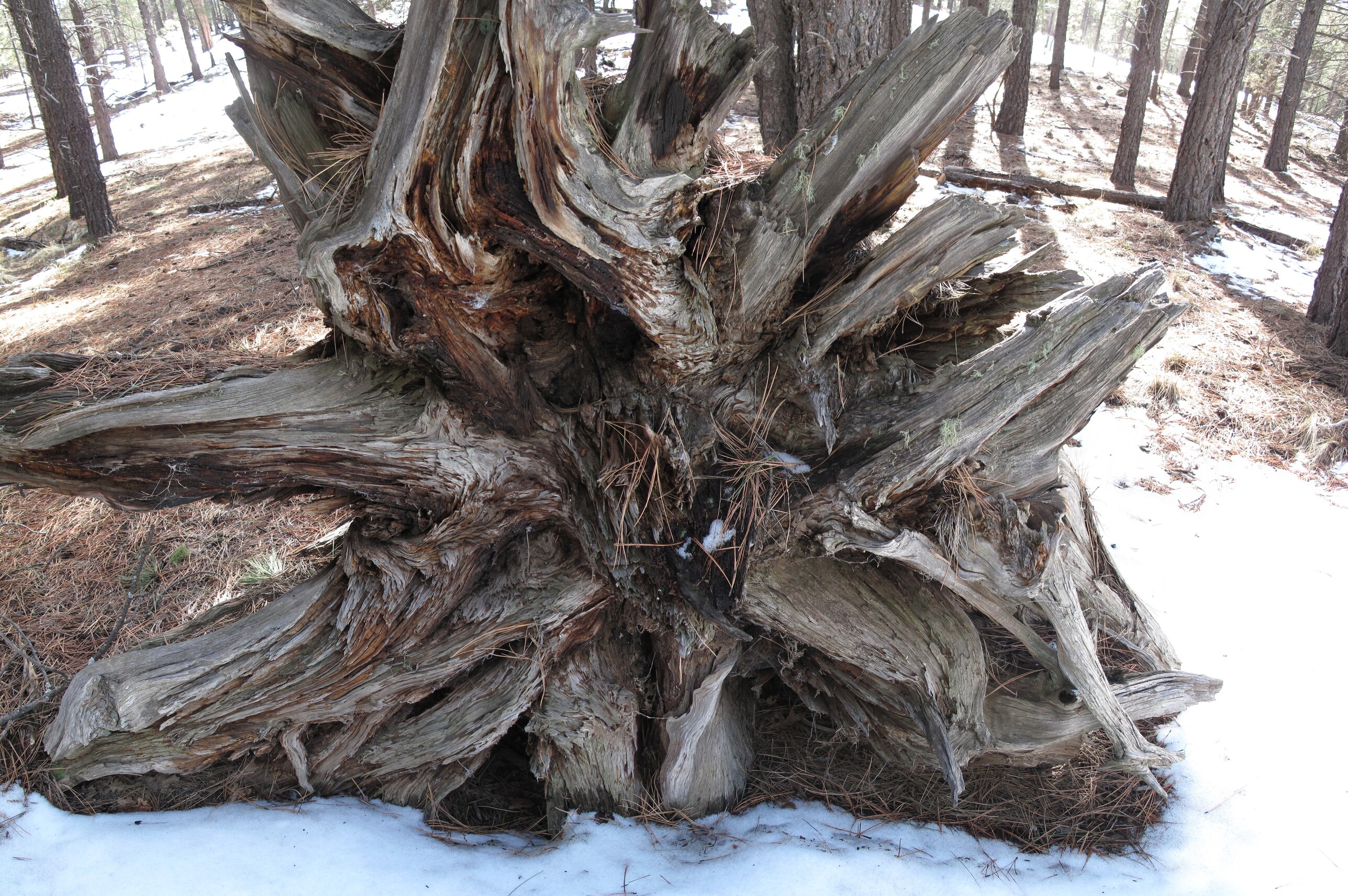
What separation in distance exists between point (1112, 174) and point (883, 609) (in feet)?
41.3

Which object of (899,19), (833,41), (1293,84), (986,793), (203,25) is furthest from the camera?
(203,25)

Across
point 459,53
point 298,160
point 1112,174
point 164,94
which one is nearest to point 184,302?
point 298,160

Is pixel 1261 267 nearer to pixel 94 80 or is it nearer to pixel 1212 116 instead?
pixel 1212 116

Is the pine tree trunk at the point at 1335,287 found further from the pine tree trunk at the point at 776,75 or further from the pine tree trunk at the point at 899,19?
the pine tree trunk at the point at 776,75

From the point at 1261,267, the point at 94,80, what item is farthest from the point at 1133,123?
the point at 94,80

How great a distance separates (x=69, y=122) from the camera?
457 inches

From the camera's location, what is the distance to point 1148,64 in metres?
12.5

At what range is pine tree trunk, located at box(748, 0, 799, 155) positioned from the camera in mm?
4570

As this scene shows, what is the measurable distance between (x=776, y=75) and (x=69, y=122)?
41.3 ft

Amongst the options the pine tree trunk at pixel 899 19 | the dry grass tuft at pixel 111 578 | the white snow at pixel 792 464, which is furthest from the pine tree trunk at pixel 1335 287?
the dry grass tuft at pixel 111 578

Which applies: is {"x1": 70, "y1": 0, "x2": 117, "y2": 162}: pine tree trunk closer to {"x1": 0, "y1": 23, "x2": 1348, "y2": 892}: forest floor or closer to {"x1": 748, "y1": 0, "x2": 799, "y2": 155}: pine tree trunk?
{"x1": 0, "y1": 23, "x2": 1348, "y2": 892}: forest floor

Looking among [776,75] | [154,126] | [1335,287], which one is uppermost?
[776,75]

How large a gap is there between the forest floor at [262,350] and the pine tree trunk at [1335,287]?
20cm

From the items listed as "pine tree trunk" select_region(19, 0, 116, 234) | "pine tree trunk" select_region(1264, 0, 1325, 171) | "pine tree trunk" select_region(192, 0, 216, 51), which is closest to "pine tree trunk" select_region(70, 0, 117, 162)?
"pine tree trunk" select_region(19, 0, 116, 234)
